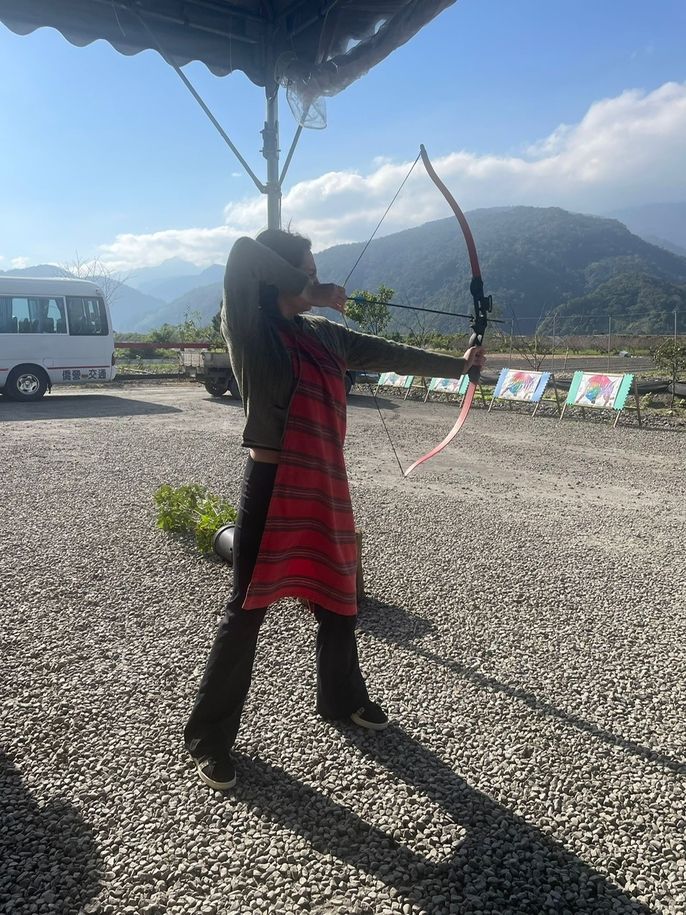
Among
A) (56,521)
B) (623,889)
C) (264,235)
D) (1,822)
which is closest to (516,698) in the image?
(623,889)

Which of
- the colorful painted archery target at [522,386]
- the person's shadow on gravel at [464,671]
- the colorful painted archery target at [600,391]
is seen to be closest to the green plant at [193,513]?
the person's shadow on gravel at [464,671]

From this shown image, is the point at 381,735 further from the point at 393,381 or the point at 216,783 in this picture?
the point at 393,381

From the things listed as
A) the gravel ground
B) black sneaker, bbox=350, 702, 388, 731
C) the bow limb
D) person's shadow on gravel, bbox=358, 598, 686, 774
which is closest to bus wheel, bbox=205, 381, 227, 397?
the gravel ground

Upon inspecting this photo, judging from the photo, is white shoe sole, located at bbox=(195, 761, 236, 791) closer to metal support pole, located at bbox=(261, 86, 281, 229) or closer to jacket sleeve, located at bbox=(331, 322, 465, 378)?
jacket sleeve, located at bbox=(331, 322, 465, 378)

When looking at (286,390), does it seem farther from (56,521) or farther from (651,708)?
(56,521)

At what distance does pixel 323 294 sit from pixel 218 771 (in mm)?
1485

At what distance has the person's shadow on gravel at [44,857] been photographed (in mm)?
1555

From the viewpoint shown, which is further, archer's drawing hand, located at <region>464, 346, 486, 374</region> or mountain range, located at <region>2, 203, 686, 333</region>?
mountain range, located at <region>2, 203, 686, 333</region>

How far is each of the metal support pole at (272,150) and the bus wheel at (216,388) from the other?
34.6 ft

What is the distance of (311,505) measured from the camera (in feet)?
6.43

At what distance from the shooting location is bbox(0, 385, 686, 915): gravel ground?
5.38 feet

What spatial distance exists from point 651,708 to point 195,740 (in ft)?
5.55

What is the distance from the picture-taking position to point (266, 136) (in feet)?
10.5

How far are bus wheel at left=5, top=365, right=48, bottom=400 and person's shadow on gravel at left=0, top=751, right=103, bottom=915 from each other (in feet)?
38.5
